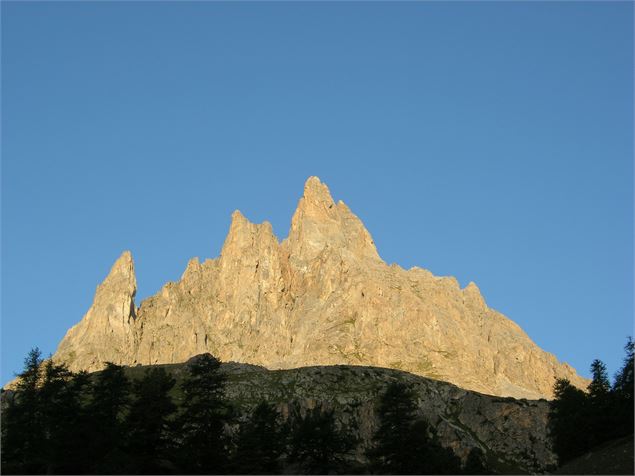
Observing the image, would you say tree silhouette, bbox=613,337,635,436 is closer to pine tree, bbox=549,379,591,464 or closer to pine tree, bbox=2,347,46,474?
pine tree, bbox=549,379,591,464

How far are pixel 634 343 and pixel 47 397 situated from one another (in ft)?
233

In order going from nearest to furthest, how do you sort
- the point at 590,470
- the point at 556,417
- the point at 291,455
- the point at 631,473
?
the point at 631,473
the point at 590,470
the point at 291,455
the point at 556,417

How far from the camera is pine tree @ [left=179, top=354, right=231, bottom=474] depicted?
311 ft

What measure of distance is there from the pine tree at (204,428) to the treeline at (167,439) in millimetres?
111

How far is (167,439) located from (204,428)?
14.5ft

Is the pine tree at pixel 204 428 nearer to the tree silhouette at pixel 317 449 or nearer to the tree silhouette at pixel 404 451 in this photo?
the tree silhouette at pixel 317 449

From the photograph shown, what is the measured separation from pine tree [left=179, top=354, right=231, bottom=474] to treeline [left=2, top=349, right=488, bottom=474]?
0.36 ft

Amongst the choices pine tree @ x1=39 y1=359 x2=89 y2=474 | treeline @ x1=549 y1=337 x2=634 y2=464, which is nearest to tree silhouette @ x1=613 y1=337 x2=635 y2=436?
treeline @ x1=549 y1=337 x2=634 y2=464

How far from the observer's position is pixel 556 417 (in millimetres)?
119625

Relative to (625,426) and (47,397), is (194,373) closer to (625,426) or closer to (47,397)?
(47,397)

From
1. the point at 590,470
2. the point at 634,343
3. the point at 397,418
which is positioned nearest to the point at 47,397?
the point at 397,418

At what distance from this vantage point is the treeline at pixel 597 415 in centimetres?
10212

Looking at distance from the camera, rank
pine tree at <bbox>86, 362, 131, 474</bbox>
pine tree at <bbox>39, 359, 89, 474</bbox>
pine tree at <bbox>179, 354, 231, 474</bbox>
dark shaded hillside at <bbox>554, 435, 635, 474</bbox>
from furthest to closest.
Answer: pine tree at <bbox>179, 354, 231, 474</bbox>, pine tree at <bbox>39, 359, 89, 474</bbox>, pine tree at <bbox>86, 362, 131, 474</bbox>, dark shaded hillside at <bbox>554, 435, 635, 474</bbox>

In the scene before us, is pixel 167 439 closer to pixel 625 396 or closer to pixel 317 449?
pixel 317 449
